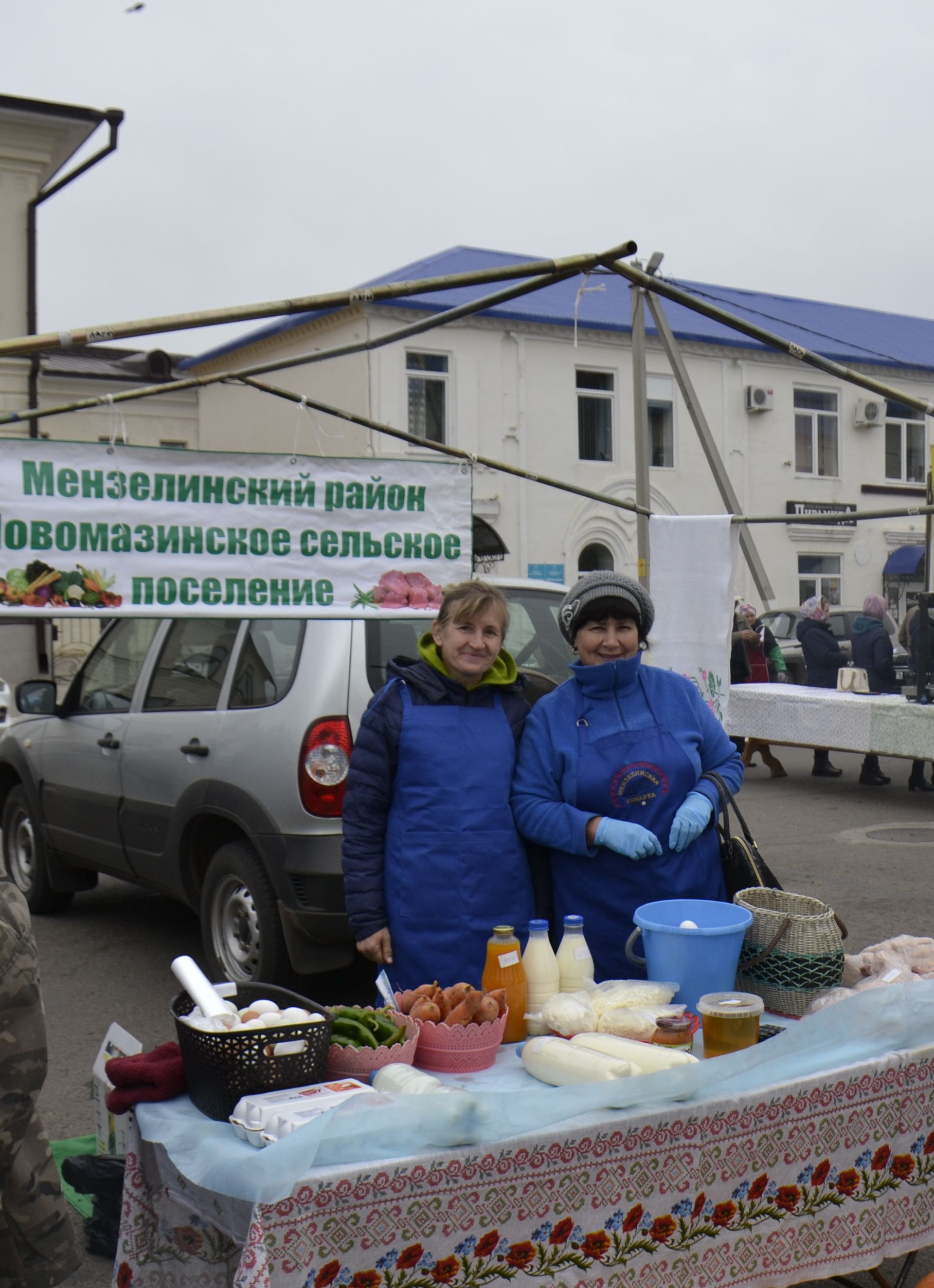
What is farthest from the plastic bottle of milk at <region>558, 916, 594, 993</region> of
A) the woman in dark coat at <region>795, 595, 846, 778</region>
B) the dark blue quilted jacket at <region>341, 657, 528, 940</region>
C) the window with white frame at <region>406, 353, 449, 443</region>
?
the window with white frame at <region>406, 353, 449, 443</region>

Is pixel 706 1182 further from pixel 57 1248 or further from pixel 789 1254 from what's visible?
pixel 57 1248

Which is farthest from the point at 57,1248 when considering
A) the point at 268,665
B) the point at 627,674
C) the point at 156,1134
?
the point at 268,665

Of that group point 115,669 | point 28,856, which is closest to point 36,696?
point 115,669

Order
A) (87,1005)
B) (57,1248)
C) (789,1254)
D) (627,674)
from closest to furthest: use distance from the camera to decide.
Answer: (57,1248), (789,1254), (627,674), (87,1005)

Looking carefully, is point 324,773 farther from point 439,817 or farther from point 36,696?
point 36,696

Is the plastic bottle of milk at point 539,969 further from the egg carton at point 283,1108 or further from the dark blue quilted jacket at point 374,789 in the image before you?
the egg carton at point 283,1108

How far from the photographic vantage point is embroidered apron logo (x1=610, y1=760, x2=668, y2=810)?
3.40 m

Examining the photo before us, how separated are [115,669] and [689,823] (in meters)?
4.08

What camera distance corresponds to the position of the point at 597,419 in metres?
26.3

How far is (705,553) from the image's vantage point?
6582 millimetres

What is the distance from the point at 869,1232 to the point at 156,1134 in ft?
5.28

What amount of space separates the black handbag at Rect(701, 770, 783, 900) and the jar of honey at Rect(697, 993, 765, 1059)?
2.41 ft

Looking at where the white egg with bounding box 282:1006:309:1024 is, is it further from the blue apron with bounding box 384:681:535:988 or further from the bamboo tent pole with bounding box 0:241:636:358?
the bamboo tent pole with bounding box 0:241:636:358

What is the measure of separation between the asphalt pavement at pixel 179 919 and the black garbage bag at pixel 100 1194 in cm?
5
